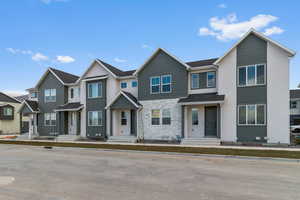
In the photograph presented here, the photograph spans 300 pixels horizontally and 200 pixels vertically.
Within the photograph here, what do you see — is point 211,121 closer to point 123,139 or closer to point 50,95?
point 123,139

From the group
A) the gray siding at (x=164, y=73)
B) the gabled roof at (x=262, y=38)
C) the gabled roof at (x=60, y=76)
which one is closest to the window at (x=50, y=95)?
the gabled roof at (x=60, y=76)

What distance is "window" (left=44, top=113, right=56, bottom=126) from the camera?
2536 centimetres

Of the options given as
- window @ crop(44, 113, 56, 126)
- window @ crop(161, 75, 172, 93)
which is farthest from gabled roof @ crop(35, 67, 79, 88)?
window @ crop(161, 75, 172, 93)

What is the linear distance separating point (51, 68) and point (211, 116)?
22338 millimetres

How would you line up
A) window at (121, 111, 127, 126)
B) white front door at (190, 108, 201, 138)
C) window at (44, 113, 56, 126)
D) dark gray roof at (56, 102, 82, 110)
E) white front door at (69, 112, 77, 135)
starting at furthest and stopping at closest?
window at (44, 113, 56, 126) → white front door at (69, 112, 77, 135) → dark gray roof at (56, 102, 82, 110) → window at (121, 111, 127, 126) → white front door at (190, 108, 201, 138)

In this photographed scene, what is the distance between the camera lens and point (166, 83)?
1914 centimetres

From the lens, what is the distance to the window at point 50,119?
2536cm

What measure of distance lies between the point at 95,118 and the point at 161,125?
28.7 ft

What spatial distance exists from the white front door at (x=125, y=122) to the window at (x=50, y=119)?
10581 millimetres

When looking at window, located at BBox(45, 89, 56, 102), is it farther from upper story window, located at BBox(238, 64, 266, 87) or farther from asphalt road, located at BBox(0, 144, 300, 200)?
upper story window, located at BBox(238, 64, 266, 87)

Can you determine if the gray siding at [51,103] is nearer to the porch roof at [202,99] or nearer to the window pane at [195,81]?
the porch roof at [202,99]

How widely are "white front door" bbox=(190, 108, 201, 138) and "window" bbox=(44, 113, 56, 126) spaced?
1884cm

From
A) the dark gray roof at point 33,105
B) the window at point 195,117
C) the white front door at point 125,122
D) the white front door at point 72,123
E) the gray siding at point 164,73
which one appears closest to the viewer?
the window at point 195,117

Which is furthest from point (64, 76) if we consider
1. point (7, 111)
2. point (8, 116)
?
point (8, 116)
